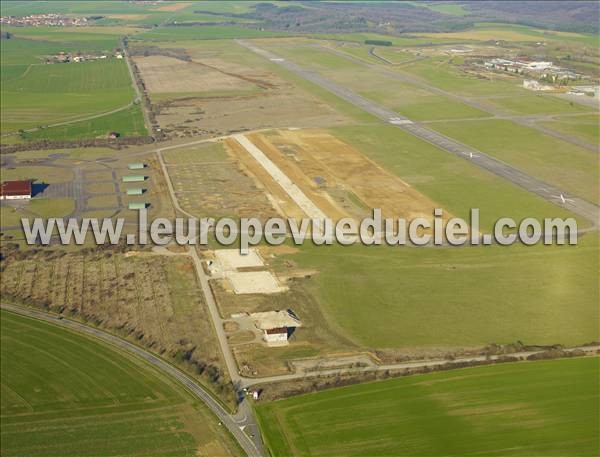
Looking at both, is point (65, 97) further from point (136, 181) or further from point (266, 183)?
point (266, 183)

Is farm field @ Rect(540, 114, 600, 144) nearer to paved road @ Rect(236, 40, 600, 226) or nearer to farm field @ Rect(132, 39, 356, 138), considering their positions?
paved road @ Rect(236, 40, 600, 226)

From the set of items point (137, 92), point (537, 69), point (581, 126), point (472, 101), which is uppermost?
point (537, 69)

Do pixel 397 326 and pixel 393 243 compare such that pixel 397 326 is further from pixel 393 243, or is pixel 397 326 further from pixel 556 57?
pixel 556 57

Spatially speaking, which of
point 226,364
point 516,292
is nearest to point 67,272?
point 226,364

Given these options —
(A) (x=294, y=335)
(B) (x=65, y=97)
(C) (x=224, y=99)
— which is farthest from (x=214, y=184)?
(B) (x=65, y=97)

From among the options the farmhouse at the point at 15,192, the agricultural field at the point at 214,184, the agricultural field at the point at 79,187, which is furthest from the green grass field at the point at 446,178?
the farmhouse at the point at 15,192
